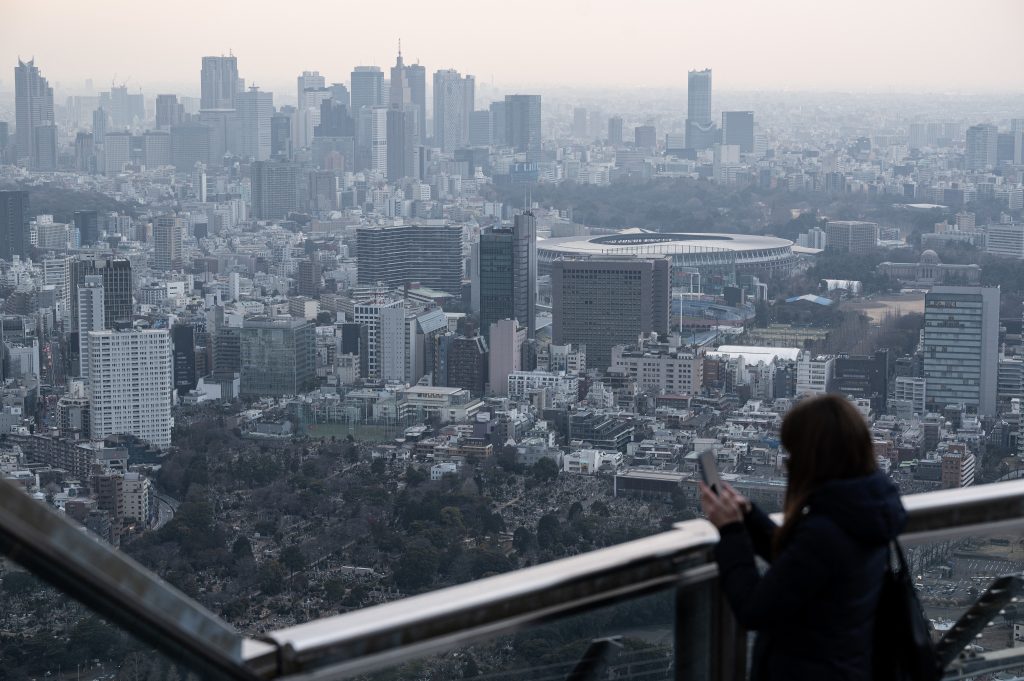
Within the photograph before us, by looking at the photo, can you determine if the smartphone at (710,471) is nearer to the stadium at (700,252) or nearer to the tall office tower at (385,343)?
the tall office tower at (385,343)

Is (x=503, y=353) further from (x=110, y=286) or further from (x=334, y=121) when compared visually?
(x=334, y=121)

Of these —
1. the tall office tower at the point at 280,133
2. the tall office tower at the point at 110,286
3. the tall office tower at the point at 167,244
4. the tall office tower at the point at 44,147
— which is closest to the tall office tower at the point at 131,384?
the tall office tower at the point at 110,286

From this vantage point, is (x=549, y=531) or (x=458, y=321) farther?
(x=458, y=321)

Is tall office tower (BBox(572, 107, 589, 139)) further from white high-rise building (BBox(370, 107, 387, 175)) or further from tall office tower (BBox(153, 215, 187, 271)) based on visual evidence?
tall office tower (BBox(153, 215, 187, 271))

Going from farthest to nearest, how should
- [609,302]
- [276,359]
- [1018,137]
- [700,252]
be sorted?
1. [1018,137]
2. [700,252]
3. [609,302]
4. [276,359]

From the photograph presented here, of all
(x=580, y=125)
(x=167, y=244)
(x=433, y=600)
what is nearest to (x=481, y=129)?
(x=580, y=125)

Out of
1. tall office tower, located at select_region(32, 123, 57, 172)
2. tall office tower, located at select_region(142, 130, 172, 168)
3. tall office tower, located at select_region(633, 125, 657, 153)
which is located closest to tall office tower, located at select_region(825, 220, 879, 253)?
tall office tower, located at select_region(633, 125, 657, 153)

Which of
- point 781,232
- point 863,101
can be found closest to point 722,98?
point 863,101
